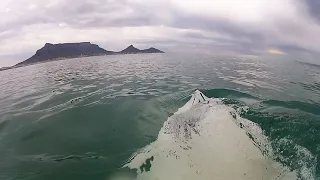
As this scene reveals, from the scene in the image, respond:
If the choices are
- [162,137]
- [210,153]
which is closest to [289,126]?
[210,153]

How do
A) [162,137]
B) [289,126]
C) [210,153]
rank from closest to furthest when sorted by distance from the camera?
[210,153], [162,137], [289,126]

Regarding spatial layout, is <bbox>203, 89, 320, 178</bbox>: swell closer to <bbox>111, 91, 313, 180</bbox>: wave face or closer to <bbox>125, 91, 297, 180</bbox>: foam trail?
Result: <bbox>111, 91, 313, 180</bbox>: wave face

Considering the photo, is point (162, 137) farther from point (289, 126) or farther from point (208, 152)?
point (289, 126)

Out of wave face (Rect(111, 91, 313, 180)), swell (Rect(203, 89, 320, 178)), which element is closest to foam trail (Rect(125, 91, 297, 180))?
wave face (Rect(111, 91, 313, 180))

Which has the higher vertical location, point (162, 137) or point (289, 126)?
point (289, 126)

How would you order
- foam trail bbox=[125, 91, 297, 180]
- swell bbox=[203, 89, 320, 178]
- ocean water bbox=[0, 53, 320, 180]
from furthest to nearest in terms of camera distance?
swell bbox=[203, 89, 320, 178]
ocean water bbox=[0, 53, 320, 180]
foam trail bbox=[125, 91, 297, 180]

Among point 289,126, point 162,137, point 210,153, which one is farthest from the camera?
point 289,126

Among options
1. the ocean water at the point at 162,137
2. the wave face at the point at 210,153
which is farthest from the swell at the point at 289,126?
the wave face at the point at 210,153
